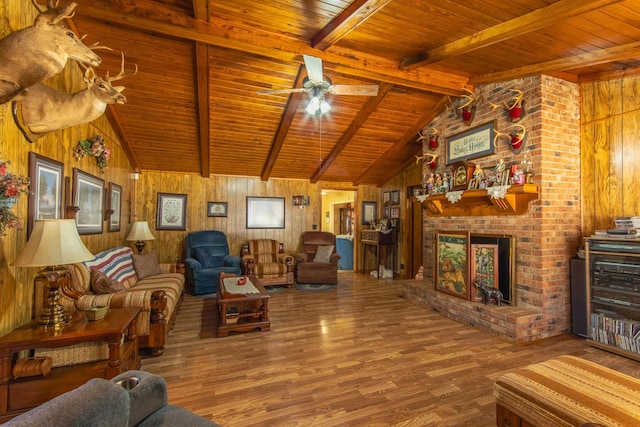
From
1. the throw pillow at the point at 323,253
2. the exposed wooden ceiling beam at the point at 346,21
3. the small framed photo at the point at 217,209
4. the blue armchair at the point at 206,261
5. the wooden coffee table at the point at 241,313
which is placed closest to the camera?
the exposed wooden ceiling beam at the point at 346,21

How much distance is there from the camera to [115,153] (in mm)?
4547

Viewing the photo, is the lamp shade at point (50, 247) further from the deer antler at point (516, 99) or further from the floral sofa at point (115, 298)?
the deer antler at point (516, 99)

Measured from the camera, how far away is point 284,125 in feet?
15.7

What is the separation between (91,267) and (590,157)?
5.60 m

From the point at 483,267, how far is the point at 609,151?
185 centimetres

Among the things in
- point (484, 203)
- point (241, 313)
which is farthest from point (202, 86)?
point (484, 203)

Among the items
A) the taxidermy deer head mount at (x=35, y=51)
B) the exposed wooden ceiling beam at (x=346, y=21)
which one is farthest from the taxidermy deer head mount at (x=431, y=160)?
the taxidermy deer head mount at (x=35, y=51)

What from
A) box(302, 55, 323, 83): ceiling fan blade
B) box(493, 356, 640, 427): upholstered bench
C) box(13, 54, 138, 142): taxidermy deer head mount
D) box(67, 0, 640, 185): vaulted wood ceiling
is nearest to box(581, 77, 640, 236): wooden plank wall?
box(67, 0, 640, 185): vaulted wood ceiling

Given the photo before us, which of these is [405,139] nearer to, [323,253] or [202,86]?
[323,253]

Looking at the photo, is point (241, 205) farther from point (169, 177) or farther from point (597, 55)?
point (597, 55)

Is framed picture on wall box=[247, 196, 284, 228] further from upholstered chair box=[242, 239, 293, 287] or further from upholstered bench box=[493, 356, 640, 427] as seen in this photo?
upholstered bench box=[493, 356, 640, 427]

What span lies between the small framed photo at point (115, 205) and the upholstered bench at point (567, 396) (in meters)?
4.79

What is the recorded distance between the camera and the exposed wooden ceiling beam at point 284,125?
3965 millimetres

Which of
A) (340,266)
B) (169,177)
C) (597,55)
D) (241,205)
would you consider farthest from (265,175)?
(597,55)
